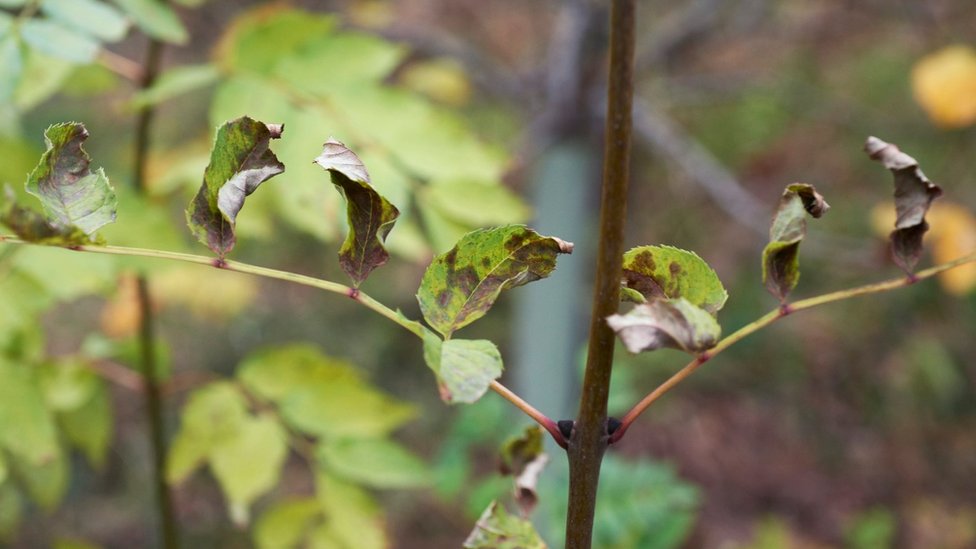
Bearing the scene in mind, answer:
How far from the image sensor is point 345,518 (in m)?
0.72

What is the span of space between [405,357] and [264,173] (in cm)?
246

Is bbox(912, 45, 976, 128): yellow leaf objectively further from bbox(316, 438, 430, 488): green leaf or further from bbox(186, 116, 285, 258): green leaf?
bbox(186, 116, 285, 258): green leaf

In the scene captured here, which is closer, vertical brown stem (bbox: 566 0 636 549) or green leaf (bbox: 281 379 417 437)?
vertical brown stem (bbox: 566 0 636 549)

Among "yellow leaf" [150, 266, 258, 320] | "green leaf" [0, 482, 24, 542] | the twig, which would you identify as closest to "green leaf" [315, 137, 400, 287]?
the twig

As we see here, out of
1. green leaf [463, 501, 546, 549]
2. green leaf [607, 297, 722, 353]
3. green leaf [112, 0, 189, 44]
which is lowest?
green leaf [463, 501, 546, 549]

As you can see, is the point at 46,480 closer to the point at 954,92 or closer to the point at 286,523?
the point at 286,523

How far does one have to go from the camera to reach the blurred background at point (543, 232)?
0.72m

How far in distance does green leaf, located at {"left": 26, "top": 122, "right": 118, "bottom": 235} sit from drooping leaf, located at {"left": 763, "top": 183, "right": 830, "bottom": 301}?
234 mm

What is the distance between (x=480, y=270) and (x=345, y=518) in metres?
0.47

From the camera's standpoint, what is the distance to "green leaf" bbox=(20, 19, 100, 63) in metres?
0.56

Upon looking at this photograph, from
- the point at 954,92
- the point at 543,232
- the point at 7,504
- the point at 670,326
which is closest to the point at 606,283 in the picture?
the point at 670,326

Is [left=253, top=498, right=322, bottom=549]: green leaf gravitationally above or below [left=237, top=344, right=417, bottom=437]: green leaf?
below

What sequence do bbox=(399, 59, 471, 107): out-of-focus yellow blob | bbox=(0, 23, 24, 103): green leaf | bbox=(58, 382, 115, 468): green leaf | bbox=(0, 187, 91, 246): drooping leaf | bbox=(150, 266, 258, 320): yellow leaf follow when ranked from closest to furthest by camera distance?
bbox=(0, 187, 91, 246): drooping leaf < bbox=(0, 23, 24, 103): green leaf < bbox=(58, 382, 115, 468): green leaf < bbox=(399, 59, 471, 107): out-of-focus yellow blob < bbox=(150, 266, 258, 320): yellow leaf

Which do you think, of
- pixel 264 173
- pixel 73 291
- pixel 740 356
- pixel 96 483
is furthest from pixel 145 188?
pixel 740 356
